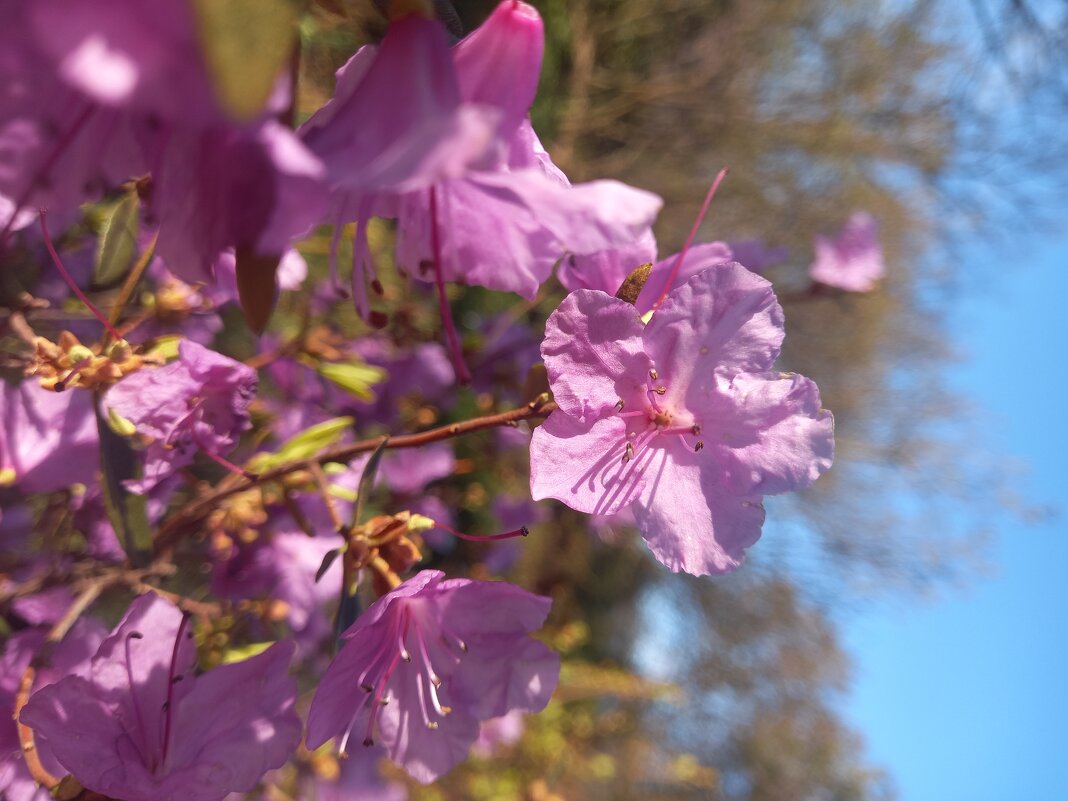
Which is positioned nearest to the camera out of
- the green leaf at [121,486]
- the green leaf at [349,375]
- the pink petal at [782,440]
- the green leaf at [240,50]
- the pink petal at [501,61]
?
the green leaf at [240,50]

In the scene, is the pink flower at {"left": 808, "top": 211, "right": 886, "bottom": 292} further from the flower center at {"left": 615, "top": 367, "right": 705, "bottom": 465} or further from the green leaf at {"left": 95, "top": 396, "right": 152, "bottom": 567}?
the green leaf at {"left": 95, "top": 396, "right": 152, "bottom": 567}

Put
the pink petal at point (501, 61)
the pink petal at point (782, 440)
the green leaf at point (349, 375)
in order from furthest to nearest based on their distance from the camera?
the green leaf at point (349, 375) → the pink petal at point (782, 440) → the pink petal at point (501, 61)

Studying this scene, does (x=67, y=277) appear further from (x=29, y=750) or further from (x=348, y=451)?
(x=29, y=750)

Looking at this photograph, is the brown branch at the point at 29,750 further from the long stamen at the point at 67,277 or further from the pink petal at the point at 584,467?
the pink petal at the point at 584,467

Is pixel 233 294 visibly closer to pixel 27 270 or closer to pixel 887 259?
pixel 27 270

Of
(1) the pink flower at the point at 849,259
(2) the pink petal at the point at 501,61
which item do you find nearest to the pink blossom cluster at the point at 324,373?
(2) the pink petal at the point at 501,61

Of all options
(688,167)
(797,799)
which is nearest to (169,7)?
(688,167)
